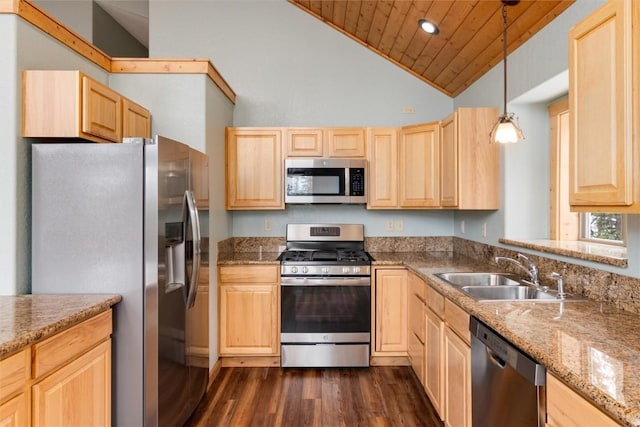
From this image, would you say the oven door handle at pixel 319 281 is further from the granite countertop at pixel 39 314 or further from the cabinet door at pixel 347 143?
the granite countertop at pixel 39 314

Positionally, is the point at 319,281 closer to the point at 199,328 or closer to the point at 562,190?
the point at 199,328

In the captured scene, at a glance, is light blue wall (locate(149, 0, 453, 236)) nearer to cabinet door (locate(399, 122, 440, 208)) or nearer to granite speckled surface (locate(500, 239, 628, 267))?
cabinet door (locate(399, 122, 440, 208))

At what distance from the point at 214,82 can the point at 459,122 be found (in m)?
1.96

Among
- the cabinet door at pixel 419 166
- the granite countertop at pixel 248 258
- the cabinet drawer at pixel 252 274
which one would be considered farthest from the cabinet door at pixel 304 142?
the cabinet drawer at pixel 252 274

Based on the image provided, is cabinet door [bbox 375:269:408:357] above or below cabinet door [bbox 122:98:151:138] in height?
below

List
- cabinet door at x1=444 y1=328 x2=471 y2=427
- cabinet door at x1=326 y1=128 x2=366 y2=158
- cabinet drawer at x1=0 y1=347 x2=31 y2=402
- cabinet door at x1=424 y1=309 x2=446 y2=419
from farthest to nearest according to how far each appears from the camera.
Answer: cabinet door at x1=326 y1=128 x2=366 y2=158 < cabinet door at x1=424 y1=309 x2=446 y2=419 < cabinet door at x1=444 y1=328 x2=471 y2=427 < cabinet drawer at x1=0 y1=347 x2=31 y2=402

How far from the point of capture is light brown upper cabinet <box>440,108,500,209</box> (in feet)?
9.16

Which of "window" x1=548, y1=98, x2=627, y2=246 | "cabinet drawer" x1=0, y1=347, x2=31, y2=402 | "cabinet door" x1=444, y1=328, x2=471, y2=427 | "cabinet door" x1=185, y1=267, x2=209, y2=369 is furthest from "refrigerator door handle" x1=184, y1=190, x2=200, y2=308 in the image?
"window" x1=548, y1=98, x2=627, y2=246

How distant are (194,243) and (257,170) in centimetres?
137

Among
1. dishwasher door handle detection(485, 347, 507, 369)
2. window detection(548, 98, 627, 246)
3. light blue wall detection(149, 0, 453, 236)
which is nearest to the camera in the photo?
dishwasher door handle detection(485, 347, 507, 369)

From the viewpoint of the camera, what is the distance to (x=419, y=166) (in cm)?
337

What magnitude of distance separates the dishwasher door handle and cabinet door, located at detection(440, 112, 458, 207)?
147 centimetres

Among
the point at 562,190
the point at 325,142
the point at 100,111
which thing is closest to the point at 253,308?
the point at 325,142

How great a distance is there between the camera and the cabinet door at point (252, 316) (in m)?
3.12
